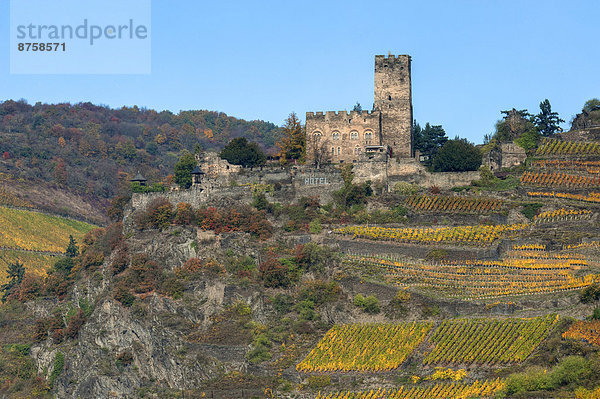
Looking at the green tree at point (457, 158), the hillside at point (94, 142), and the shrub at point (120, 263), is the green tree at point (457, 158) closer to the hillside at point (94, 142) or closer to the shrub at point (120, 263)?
the shrub at point (120, 263)

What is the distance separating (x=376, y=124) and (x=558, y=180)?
14.0 m

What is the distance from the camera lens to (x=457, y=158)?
257ft

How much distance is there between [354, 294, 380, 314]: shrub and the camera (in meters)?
64.6

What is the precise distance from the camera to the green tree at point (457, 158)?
78.6 metres

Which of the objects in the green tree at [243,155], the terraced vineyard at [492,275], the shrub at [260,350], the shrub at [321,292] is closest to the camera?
the terraced vineyard at [492,275]

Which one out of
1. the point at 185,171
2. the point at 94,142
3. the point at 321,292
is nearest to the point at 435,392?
the point at 321,292

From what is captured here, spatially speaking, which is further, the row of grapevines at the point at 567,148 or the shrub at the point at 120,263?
the row of grapevines at the point at 567,148

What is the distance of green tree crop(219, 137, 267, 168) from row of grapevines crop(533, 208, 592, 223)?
2190cm

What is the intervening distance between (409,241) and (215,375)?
15.6 m

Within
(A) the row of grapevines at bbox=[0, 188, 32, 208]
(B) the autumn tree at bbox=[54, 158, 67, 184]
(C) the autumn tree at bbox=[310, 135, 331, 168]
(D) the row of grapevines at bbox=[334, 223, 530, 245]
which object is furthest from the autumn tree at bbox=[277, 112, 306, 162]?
(B) the autumn tree at bbox=[54, 158, 67, 184]

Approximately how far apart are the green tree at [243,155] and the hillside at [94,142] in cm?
5504

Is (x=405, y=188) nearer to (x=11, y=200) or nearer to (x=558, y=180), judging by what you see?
(x=558, y=180)

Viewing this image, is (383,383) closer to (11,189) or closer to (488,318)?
(488,318)

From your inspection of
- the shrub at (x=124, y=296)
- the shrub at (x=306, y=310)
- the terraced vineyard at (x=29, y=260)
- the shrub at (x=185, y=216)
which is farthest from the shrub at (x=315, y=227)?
the terraced vineyard at (x=29, y=260)
